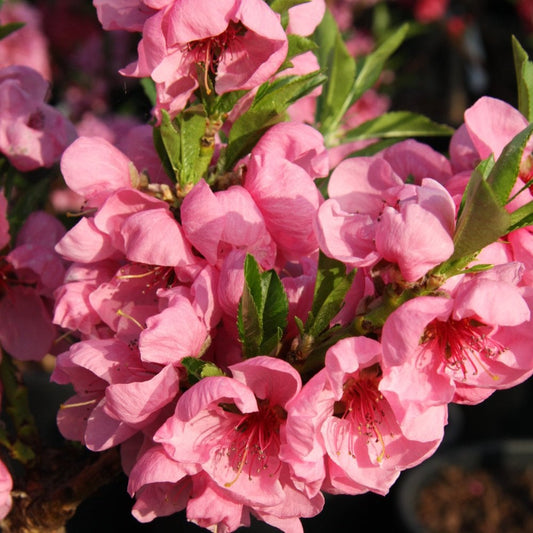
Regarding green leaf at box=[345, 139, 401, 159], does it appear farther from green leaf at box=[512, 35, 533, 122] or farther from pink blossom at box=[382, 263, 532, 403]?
pink blossom at box=[382, 263, 532, 403]

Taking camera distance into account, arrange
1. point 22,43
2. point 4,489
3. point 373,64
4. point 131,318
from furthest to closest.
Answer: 1. point 22,43
2. point 373,64
3. point 4,489
4. point 131,318

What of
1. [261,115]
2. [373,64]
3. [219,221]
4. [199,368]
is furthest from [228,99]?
[373,64]

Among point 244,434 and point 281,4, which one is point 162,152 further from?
point 244,434

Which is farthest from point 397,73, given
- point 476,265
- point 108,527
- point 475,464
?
point 476,265

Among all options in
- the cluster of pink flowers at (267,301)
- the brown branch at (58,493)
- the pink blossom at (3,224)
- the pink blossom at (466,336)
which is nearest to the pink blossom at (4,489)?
the brown branch at (58,493)

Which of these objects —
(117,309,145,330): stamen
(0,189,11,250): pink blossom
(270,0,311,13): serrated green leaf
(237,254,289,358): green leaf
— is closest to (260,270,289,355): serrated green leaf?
(237,254,289,358): green leaf

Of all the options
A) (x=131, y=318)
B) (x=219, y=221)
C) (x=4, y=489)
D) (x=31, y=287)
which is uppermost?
(x=219, y=221)

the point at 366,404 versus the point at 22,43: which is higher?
the point at 366,404
